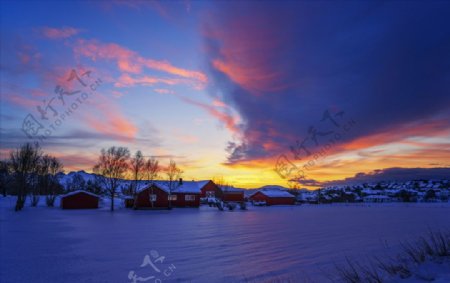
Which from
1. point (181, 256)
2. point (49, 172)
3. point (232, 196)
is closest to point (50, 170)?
point (49, 172)

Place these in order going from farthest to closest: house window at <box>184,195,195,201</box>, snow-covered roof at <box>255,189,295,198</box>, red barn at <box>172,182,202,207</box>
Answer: snow-covered roof at <box>255,189,295,198</box>
house window at <box>184,195,195,201</box>
red barn at <box>172,182,202,207</box>

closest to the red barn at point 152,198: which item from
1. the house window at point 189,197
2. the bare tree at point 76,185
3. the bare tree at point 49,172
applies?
the house window at point 189,197

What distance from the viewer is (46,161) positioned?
7156 centimetres

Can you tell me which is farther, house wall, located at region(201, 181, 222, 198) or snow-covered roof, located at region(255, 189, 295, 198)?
house wall, located at region(201, 181, 222, 198)

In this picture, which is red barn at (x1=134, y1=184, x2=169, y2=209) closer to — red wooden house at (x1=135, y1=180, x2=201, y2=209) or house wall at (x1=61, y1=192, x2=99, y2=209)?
red wooden house at (x1=135, y1=180, x2=201, y2=209)

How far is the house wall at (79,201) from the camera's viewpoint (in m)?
56.6

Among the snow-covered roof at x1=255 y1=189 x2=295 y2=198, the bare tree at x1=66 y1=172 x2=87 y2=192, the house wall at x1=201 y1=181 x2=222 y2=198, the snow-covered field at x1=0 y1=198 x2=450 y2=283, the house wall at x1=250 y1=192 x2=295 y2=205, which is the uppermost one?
the bare tree at x1=66 y1=172 x2=87 y2=192

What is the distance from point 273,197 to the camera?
3329 inches

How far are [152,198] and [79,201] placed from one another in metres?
13.0

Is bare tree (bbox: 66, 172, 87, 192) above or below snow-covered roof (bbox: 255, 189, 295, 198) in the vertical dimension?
above

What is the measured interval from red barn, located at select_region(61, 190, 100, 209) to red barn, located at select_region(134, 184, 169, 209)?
847 cm

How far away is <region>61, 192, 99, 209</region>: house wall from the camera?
5659 cm

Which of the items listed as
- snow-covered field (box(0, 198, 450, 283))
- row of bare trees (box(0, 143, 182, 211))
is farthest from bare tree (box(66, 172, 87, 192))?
snow-covered field (box(0, 198, 450, 283))

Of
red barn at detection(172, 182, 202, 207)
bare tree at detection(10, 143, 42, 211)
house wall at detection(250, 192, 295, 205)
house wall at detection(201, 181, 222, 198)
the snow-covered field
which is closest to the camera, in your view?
the snow-covered field
